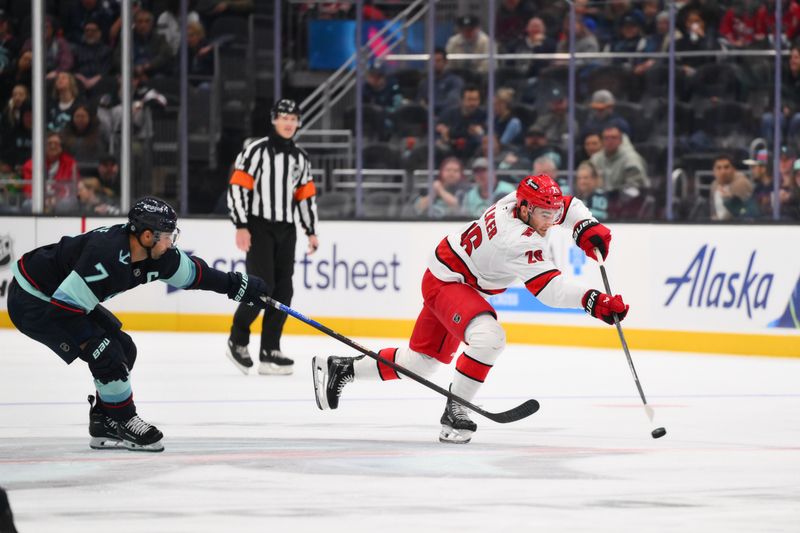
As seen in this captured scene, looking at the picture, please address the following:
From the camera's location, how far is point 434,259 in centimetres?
573

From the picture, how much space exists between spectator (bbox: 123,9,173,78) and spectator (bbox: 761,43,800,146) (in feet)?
16.4

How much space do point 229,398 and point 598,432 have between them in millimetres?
1917

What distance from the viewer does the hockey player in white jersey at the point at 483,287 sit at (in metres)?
5.37

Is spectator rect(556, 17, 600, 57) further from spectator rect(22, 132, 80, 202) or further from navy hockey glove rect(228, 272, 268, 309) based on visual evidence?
navy hockey glove rect(228, 272, 268, 309)

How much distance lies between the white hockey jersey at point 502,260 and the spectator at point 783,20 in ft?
21.0

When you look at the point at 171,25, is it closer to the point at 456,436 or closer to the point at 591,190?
the point at 591,190

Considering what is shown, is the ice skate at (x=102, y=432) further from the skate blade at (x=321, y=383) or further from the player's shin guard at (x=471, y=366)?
the player's shin guard at (x=471, y=366)

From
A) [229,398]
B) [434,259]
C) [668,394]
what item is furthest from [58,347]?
[668,394]

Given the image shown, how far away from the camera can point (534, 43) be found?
12.3 m

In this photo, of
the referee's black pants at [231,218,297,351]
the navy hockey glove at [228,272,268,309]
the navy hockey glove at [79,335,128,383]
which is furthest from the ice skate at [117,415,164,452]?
the referee's black pants at [231,218,297,351]

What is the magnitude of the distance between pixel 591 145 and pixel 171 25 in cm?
379

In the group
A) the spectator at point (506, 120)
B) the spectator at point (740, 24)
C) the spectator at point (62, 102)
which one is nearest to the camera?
the spectator at point (740, 24)

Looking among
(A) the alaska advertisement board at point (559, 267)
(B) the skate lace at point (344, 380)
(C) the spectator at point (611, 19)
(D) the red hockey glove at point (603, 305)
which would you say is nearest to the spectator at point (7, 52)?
(A) the alaska advertisement board at point (559, 267)

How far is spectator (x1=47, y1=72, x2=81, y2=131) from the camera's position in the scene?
39.2 ft
